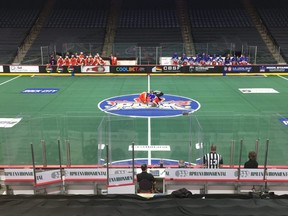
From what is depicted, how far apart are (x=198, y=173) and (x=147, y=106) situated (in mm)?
9579

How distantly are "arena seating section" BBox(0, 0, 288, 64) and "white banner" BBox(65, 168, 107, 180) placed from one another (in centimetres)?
2318

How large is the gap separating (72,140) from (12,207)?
12.7 feet

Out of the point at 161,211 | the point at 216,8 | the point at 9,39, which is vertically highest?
the point at 216,8

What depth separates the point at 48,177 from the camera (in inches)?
324

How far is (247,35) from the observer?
119 feet

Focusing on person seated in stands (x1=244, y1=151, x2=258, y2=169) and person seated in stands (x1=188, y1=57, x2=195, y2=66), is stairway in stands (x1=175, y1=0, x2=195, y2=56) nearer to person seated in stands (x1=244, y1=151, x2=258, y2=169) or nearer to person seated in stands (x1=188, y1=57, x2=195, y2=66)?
person seated in stands (x1=188, y1=57, x2=195, y2=66)

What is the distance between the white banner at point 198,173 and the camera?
820cm

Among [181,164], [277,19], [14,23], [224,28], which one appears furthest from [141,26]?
[181,164]

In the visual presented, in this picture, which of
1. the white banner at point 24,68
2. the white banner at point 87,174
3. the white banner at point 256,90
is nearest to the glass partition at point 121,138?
the white banner at point 87,174

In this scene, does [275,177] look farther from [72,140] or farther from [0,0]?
[0,0]

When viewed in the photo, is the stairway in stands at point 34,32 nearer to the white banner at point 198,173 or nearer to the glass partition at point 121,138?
the glass partition at point 121,138

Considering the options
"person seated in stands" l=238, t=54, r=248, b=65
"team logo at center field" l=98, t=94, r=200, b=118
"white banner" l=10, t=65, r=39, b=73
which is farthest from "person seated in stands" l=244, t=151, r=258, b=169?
"white banner" l=10, t=65, r=39, b=73

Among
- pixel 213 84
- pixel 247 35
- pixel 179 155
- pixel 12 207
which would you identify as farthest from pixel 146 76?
pixel 12 207

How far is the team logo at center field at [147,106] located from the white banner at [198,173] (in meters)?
7.18
